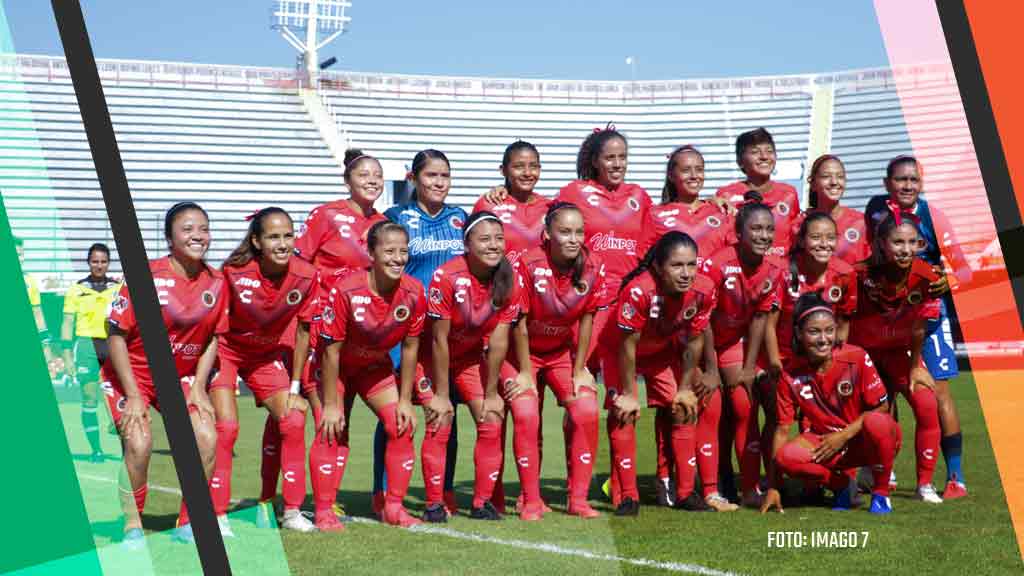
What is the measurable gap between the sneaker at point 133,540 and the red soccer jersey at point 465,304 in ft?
6.20

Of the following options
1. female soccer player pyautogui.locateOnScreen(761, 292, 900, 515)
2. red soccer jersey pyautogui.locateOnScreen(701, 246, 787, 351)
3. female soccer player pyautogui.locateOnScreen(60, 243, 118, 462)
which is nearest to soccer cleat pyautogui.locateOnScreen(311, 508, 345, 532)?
female soccer player pyautogui.locateOnScreen(60, 243, 118, 462)

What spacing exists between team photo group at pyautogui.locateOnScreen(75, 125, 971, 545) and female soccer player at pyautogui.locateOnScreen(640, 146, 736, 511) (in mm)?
12

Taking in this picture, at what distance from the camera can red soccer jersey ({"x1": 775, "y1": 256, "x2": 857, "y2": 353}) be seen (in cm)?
525

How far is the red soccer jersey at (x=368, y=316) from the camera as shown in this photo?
4.62 meters

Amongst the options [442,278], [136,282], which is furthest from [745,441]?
[136,282]

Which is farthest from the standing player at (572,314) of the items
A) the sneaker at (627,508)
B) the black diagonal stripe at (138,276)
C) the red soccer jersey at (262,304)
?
the black diagonal stripe at (138,276)

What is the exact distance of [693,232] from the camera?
5.39 meters

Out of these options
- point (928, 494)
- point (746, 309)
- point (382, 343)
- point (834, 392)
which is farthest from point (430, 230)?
point (928, 494)

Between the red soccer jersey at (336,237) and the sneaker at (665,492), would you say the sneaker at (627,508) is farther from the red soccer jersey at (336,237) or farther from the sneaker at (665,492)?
the red soccer jersey at (336,237)

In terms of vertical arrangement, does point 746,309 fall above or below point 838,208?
Answer: below

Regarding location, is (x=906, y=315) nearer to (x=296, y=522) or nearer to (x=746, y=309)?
(x=746, y=309)

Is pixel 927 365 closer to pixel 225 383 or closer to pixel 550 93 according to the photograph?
pixel 550 93

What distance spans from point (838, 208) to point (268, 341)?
9.50 feet

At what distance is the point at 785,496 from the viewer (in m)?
5.28
